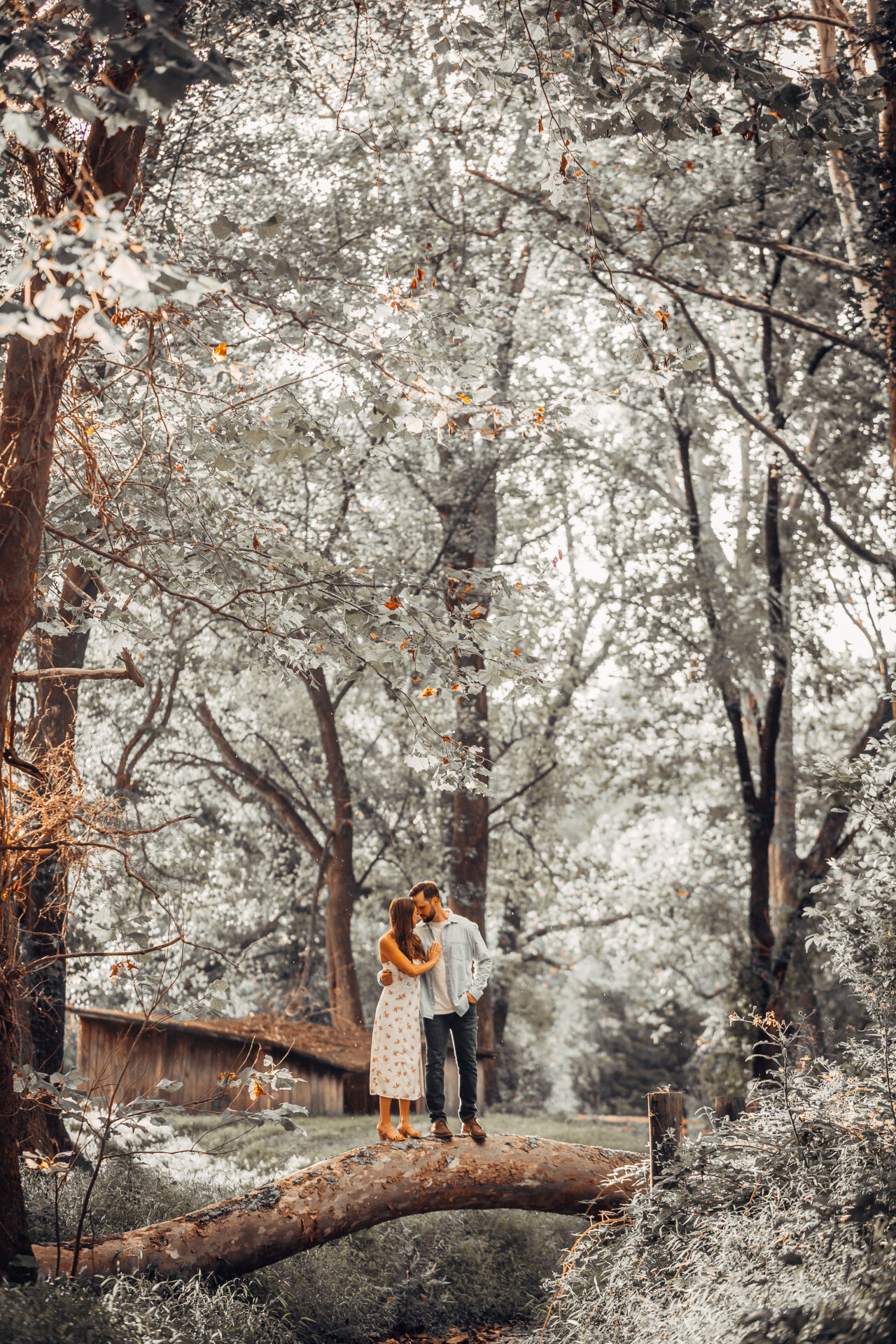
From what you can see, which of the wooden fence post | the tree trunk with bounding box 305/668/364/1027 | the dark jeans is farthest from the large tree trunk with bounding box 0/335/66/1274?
the tree trunk with bounding box 305/668/364/1027

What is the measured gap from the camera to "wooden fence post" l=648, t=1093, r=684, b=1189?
559cm

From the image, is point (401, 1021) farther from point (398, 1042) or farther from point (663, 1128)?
point (663, 1128)

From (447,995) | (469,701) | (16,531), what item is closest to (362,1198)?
(447,995)

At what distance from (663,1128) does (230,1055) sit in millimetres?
6923

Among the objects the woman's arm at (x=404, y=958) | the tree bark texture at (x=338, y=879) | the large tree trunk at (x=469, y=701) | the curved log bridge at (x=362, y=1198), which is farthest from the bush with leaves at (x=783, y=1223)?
the tree bark texture at (x=338, y=879)

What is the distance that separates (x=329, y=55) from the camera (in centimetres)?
939

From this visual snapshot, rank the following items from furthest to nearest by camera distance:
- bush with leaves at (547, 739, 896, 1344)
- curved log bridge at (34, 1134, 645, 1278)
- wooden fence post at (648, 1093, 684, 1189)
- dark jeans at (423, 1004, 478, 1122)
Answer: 1. dark jeans at (423, 1004, 478, 1122)
2. wooden fence post at (648, 1093, 684, 1189)
3. curved log bridge at (34, 1134, 645, 1278)
4. bush with leaves at (547, 739, 896, 1344)

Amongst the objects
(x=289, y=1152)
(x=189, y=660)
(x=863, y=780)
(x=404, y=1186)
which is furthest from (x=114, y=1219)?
(x=189, y=660)

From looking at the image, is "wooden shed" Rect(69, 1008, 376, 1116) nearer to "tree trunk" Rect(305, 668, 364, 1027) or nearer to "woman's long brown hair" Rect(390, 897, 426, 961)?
"tree trunk" Rect(305, 668, 364, 1027)

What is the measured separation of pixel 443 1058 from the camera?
21.6 ft

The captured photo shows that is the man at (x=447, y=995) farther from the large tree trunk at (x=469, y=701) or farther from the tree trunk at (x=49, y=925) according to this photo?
the large tree trunk at (x=469, y=701)

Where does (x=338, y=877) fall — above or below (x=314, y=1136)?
above

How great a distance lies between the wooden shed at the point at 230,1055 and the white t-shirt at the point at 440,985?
3946mm

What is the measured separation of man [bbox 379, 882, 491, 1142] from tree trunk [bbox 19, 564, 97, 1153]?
235 centimetres
